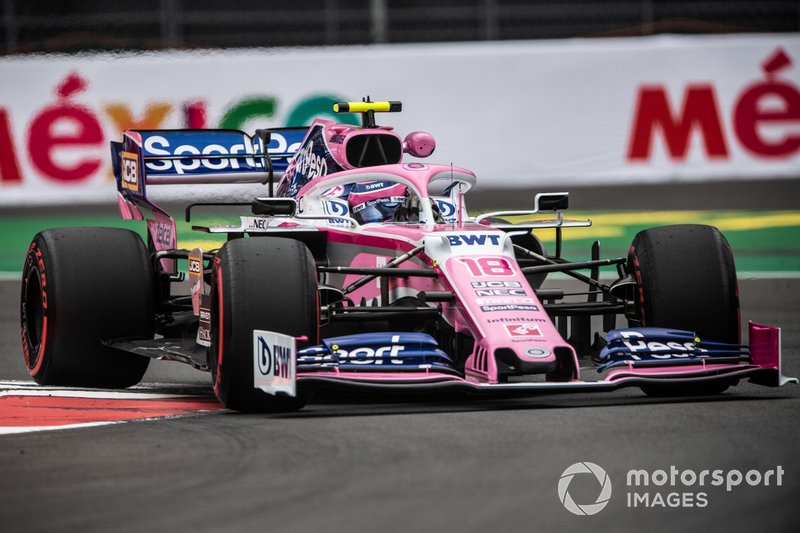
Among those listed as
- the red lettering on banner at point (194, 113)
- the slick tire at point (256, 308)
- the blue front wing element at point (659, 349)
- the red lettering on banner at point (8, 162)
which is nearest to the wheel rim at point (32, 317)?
the slick tire at point (256, 308)

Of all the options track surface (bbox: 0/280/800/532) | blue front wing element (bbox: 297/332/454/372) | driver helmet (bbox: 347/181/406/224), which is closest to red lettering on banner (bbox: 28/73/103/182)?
driver helmet (bbox: 347/181/406/224)

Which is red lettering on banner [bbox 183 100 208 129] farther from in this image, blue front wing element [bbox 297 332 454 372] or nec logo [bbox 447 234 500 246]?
blue front wing element [bbox 297 332 454 372]

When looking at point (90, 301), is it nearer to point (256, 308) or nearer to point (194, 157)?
point (194, 157)

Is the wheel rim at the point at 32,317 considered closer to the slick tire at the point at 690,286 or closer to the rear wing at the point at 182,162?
the rear wing at the point at 182,162

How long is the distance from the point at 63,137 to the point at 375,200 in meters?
9.30

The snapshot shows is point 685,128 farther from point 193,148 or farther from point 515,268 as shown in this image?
point 515,268

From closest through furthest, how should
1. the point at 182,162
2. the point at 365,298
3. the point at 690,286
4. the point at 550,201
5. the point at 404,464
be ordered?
the point at 404,464 < the point at 690,286 < the point at 365,298 < the point at 550,201 < the point at 182,162

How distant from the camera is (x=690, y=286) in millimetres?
9070

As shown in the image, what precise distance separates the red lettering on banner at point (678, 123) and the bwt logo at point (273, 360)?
11218mm

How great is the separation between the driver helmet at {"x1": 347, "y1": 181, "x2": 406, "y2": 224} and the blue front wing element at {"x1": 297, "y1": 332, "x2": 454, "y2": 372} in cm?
212

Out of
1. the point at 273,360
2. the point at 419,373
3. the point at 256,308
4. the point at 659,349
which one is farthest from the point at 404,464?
the point at 659,349

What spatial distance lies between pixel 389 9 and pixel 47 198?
4.94 m

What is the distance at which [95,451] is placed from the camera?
708cm

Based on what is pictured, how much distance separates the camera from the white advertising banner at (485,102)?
18578mm
